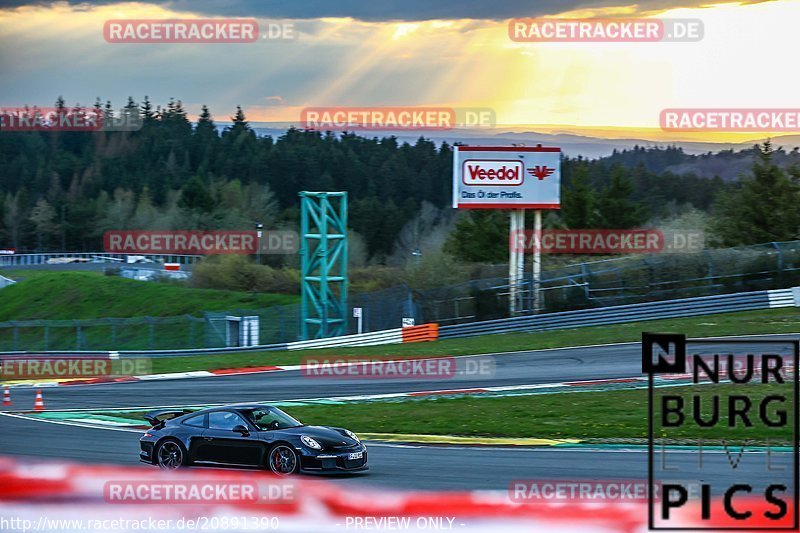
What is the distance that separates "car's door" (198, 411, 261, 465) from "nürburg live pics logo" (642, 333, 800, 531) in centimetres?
531

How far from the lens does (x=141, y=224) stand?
91438 mm

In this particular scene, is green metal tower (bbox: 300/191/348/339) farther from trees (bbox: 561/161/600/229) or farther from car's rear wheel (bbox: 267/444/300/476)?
trees (bbox: 561/161/600/229)

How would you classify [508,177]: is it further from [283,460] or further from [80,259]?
[80,259]

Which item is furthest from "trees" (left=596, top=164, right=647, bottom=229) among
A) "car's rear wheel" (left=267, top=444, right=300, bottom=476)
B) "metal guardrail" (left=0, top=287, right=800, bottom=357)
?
"car's rear wheel" (left=267, top=444, right=300, bottom=476)

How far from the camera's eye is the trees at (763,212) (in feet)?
165

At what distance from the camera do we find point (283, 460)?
13062mm

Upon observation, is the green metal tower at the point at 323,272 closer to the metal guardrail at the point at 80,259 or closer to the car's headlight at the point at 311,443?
the car's headlight at the point at 311,443

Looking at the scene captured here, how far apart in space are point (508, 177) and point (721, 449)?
25146mm

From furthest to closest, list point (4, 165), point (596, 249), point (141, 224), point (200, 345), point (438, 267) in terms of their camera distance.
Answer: point (4, 165), point (141, 224), point (596, 249), point (438, 267), point (200, 345)

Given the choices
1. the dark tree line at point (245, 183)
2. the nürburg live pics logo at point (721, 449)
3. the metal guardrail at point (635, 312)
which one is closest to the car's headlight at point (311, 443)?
the nürburg live pics logo at point (721, 449)

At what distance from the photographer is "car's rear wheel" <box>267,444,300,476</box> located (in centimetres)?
1296

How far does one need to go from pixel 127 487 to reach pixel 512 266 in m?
28.0

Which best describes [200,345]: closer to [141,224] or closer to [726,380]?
[726,380]

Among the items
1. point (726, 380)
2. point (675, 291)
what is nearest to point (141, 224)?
point (675, 291)
